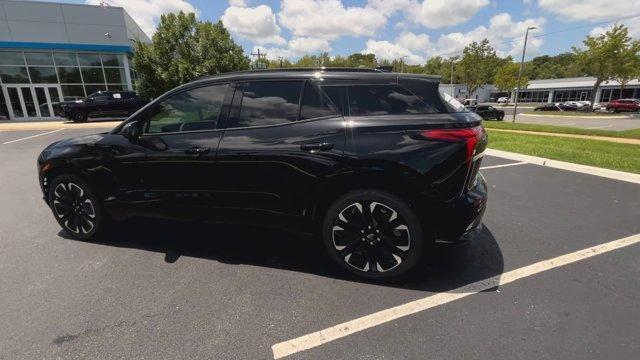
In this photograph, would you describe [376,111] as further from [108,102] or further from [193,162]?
[108,102]

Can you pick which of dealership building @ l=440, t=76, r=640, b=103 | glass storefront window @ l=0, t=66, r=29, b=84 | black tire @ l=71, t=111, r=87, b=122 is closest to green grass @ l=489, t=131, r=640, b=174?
black tire @ l=71, t=111, r=87, b=122

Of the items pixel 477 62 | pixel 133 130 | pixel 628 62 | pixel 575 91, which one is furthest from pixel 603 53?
pixel 133 130

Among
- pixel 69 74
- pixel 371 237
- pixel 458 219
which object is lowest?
pixel 371 237

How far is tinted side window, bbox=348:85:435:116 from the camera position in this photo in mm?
3012

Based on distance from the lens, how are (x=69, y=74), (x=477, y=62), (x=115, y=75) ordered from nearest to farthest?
(x=69, y=74), (x=115, y=75), (x=477, y=62)

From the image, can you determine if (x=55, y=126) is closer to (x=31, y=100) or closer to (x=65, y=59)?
(x=65, y=59)

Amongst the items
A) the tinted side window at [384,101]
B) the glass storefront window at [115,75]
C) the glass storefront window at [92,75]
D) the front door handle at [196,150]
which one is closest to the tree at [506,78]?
the glass storefront window at [115,75]

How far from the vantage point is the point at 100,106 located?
2130 cm

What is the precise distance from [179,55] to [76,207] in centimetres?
2439

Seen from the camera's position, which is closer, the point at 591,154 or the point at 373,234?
the point at 373,234

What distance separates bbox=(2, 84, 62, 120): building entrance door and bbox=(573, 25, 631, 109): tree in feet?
174

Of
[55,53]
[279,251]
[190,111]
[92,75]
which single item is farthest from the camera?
[92,75]

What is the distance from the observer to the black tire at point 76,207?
12.7 ft

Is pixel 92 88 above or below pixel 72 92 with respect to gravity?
above
